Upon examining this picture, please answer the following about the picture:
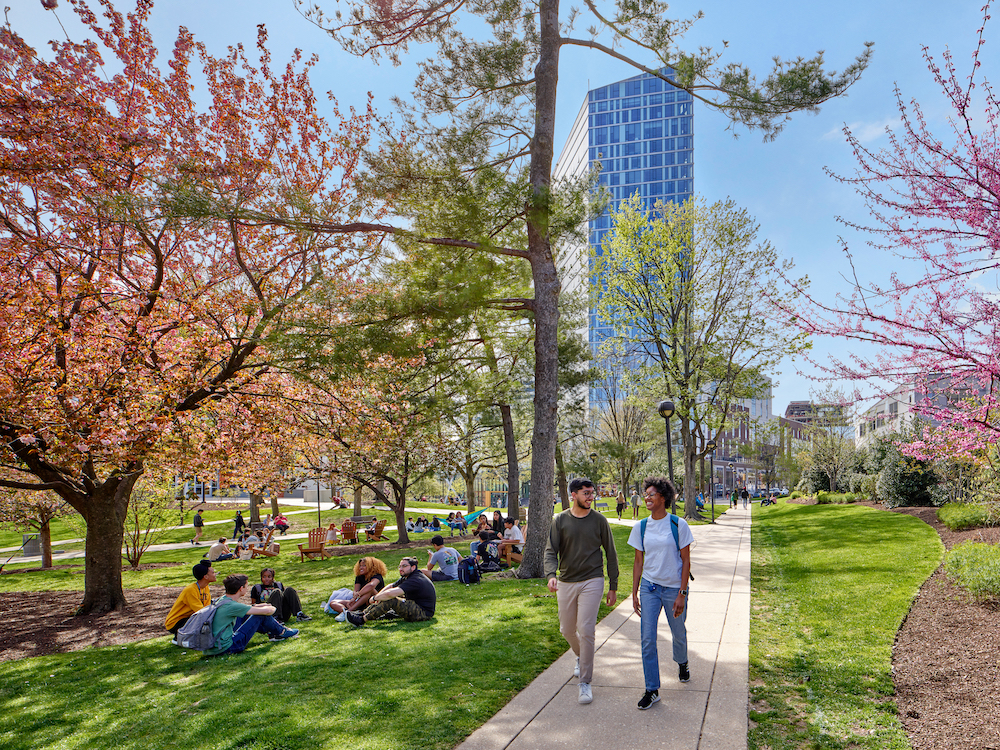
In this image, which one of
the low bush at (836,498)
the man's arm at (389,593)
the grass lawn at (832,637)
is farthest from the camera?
the low bush at (836,498)

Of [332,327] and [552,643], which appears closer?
[552,643]

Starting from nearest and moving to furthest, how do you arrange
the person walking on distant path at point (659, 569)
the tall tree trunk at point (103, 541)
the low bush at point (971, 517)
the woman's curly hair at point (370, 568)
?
the person walking on distant path at point (659, 569) < the woman's curly hair at point (370, 568) < the tall tree trunk at point (103, 541) < the low bush at point (971, 517)

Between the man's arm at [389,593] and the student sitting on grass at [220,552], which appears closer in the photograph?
the man's arm at [389,593]

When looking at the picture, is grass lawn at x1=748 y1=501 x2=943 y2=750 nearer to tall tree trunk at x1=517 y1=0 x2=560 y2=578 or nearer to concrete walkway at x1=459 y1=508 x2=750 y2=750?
concrete walkway at x1=459 y1=508 x2=750 y2=750

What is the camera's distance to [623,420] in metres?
43.5

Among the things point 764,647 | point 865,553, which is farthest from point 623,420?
point 764,647

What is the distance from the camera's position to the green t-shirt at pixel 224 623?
26.1 feet

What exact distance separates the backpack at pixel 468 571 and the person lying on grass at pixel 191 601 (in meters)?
5.09

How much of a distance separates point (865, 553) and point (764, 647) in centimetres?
750

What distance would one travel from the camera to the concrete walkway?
4531 millimetres

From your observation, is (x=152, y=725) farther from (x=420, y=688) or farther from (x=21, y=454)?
(x=21, y=454)

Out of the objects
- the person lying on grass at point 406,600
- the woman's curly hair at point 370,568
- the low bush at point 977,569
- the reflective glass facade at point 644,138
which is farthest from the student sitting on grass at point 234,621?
the reflective glass facade at point 644,138

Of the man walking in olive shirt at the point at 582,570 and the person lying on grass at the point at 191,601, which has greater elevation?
the man walking in olive shirt at the point at 582,570

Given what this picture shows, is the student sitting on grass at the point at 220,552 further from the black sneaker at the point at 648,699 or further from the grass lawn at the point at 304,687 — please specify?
the black sneaker at the point at 648,699
